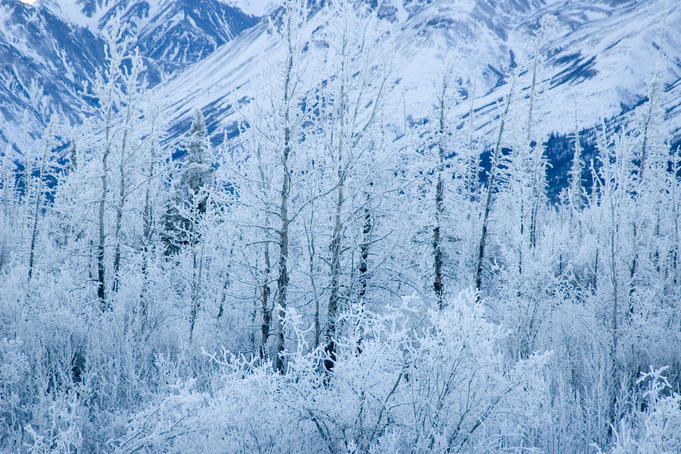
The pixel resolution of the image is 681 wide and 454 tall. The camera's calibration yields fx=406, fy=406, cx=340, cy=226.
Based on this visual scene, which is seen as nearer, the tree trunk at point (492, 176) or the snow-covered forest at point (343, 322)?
the snow-covered forest at point (343, 322)

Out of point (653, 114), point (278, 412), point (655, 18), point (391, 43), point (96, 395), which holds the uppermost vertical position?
point (655, 18)

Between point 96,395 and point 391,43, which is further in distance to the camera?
point 391,43

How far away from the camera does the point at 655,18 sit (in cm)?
14350

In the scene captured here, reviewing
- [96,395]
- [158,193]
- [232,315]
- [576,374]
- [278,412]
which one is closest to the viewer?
[278,412]

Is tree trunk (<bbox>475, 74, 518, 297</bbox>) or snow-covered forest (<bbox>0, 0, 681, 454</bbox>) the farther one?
tree trunk (<bbox>475, 74, 518, 297</bbox>)

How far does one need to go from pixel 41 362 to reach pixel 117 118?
25.1 ft

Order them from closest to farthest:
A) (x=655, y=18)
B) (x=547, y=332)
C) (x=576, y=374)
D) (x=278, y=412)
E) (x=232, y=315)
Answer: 1. (x=278, y=412)
2. (x=576, y=374)
3. (x=547, y=332)
4. (x=232, y=315)
5. (x=655, y=18)

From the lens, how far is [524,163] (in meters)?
20.2

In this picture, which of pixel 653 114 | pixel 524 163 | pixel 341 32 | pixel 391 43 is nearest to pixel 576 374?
pixel 391 43

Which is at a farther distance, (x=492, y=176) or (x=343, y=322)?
(x=492, y=176)

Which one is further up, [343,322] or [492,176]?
[492,176]

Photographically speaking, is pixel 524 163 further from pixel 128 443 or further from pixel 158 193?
pixel 128 443

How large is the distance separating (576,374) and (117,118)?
12.9 metres

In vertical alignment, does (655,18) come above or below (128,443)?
above
